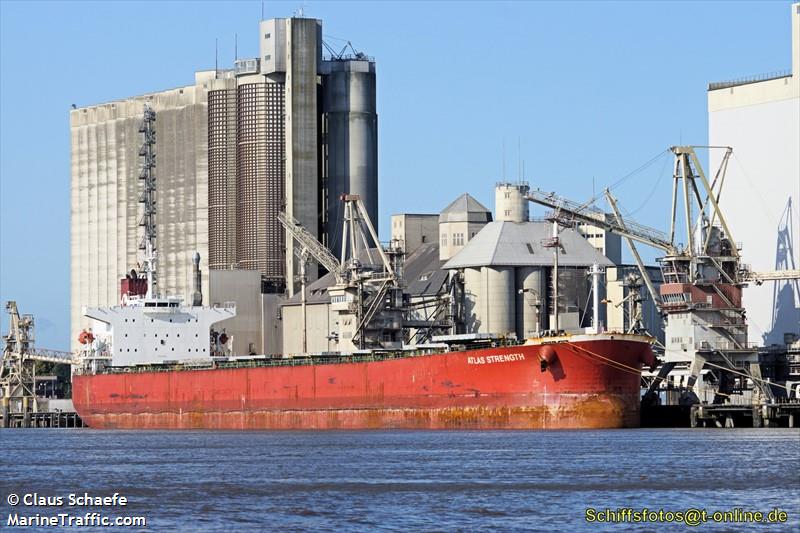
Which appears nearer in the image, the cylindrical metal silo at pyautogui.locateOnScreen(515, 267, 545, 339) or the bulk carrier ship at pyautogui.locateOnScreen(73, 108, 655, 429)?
the bulk carrier ship at pyautogui.locateOnScreen(73, 108, 655, 429)

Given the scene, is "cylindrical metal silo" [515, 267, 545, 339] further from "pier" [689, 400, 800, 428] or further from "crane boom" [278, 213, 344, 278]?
"pier" [689, 400, 800, 428]

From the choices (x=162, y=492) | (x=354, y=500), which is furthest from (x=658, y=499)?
(x=162, y=492)

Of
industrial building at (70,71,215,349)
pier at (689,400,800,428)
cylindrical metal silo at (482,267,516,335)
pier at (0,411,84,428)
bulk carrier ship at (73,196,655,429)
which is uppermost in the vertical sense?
industrial building at (70,71,215,349)

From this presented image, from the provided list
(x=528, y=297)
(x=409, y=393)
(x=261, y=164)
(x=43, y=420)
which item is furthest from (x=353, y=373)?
(x=261, y=164)

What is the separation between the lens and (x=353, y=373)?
232ft

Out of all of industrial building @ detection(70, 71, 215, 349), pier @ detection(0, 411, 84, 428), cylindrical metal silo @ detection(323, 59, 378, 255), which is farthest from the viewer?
industrial building @ detection(70, 71, 215, 349)

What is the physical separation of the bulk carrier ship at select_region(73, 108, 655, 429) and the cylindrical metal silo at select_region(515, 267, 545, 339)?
3887 mm

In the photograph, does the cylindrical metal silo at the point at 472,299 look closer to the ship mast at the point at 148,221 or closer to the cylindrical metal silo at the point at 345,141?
the ship mast at the point at 148,221

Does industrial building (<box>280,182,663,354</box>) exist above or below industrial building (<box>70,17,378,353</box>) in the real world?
below

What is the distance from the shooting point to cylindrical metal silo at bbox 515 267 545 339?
3521 inches

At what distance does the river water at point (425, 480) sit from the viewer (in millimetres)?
31703

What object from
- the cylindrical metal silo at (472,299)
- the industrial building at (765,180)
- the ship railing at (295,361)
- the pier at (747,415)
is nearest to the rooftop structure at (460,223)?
the cylindrical metal silo at (472,299)

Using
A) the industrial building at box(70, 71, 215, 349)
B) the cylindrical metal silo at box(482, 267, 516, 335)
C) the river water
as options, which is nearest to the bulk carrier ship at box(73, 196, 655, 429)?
the river water

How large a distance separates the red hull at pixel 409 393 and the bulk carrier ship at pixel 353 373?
2.0 inches
